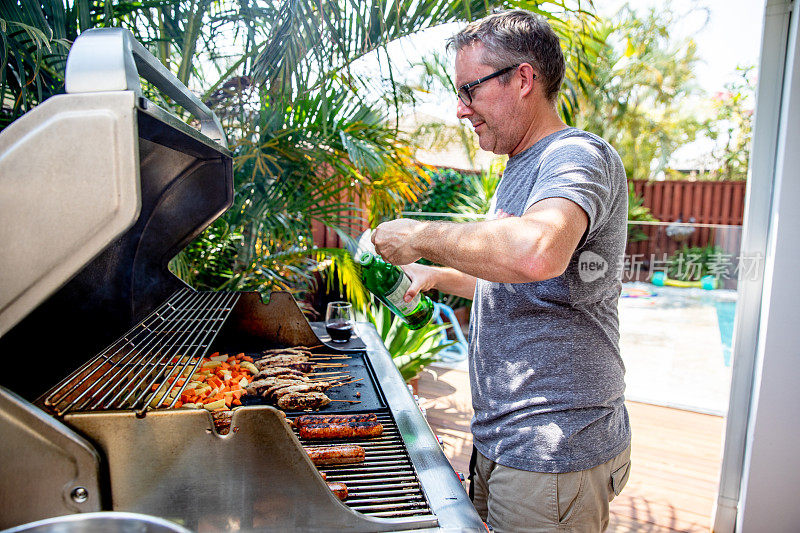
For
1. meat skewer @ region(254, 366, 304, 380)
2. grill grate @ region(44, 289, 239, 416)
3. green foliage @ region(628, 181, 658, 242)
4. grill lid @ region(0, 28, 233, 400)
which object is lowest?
green foliage @ region(628, 181, 658, 242)

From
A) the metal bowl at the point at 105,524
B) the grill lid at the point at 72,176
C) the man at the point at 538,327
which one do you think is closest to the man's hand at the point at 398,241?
the man at the point at 538,327

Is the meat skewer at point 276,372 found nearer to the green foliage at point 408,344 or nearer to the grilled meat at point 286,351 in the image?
the grilled meat at point 286,351

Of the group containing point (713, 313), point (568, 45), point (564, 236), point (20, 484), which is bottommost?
point (713, 313)

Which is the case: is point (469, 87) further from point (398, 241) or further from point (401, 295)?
point (401, 295)

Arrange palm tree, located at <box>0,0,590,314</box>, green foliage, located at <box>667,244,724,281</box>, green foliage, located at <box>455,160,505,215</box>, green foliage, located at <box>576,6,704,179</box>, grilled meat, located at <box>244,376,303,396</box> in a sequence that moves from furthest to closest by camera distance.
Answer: green foliage, located at <box>576,6,704,179</box>, green foliage, located at <box>455,160,505,215</box>, green foliage, located at <box>667,244,724,281</box>, palm tree, located at <box>0,0,590,314</box>, grilled meat, located at <box>244,376,303,396</box>

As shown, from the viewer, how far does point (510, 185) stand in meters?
1.56

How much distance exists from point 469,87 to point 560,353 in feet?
2.53

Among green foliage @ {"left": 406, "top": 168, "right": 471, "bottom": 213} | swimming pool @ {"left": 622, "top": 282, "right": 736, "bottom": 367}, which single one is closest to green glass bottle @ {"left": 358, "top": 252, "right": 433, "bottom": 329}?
swimming pool @ {"left": 622, "top": 282, "right": 736, "bottom": 367}

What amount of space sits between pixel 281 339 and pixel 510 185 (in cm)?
119

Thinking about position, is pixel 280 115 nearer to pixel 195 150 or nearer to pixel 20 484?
pixel 195 150

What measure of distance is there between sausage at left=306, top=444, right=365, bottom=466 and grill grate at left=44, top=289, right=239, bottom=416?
0.35 metres

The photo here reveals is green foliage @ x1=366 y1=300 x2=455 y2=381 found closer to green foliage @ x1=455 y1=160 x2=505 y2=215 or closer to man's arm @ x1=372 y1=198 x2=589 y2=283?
green foliage @ x1=455 y1=160 x2=505 y2=215

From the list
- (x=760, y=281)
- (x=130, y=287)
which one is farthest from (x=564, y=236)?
(x=760, y=281)

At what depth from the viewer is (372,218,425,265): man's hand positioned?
1271 millimetres
